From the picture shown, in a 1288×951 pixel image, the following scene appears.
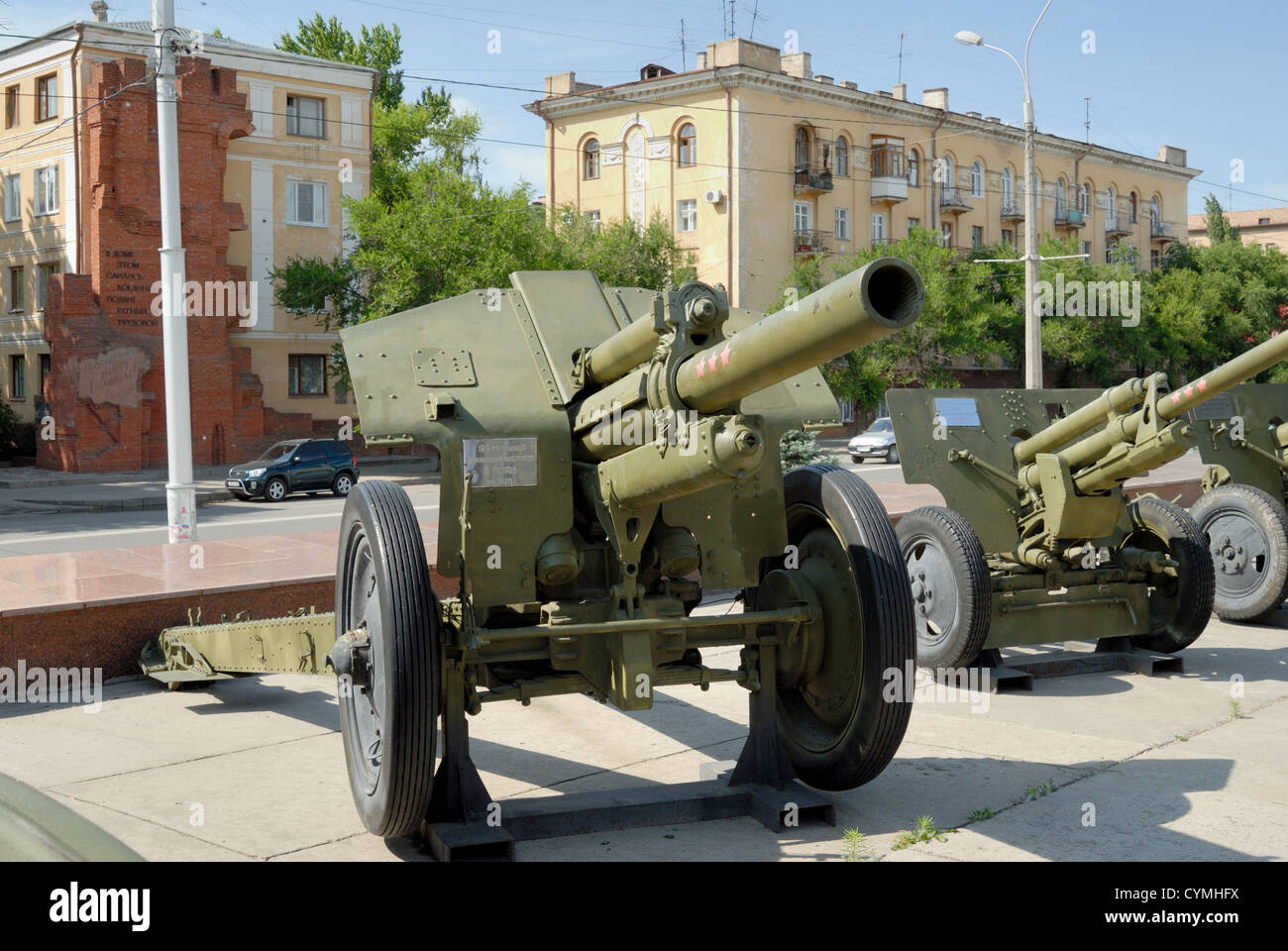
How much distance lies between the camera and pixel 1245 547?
1003cm

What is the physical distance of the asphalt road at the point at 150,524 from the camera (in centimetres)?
1694

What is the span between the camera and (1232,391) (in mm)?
11055

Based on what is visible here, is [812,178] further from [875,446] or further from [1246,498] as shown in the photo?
[1246,498]

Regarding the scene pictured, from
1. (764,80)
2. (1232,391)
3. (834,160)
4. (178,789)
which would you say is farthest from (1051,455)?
(834,160)

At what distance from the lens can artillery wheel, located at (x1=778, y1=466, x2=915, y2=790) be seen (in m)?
5.19

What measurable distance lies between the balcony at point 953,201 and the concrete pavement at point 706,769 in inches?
1673

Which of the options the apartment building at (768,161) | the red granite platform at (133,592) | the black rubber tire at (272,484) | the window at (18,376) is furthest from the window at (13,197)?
the red granite platform at (133,592)

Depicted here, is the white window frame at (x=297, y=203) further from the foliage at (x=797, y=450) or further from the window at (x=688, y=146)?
the foliage at (x=797, y=450)

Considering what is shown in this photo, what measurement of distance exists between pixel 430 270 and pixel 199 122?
25.5 ft

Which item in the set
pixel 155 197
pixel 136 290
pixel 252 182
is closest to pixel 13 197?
pixel 252 182

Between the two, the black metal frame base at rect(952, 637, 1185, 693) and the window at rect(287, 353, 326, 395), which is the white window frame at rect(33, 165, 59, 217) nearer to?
the window at rect(287, 353, 326, 395)

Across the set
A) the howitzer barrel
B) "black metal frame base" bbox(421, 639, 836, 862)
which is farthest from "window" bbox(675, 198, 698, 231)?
the howitzer barrel
